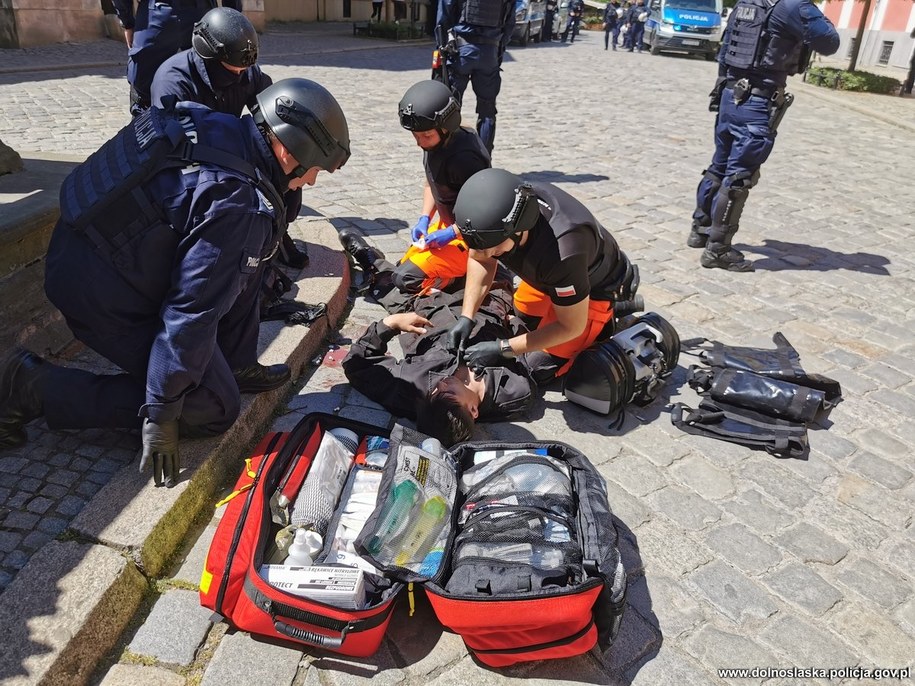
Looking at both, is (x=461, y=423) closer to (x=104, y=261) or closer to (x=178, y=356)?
(x=178, y=356)

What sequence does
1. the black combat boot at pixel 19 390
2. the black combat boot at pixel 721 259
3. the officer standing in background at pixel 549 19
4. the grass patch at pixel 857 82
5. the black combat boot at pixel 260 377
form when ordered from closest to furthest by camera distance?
the black combat boot at pixel 19 390 → the black combat boot at pixel 260 377 → the black combat boot at pixel 721 259 → the grass patch at pixel 857 82 → the officer standing in background at pixel 549 19

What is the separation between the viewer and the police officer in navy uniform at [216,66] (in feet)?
13.2

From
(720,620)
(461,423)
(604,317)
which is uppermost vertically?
(604,317)

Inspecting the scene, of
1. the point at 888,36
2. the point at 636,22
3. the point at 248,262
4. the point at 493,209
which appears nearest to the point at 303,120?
the point at 248,262

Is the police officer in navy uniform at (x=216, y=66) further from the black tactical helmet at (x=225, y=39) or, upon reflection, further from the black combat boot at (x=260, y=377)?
the black combat boot at (x=260, y=377)

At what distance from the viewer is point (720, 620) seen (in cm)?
260

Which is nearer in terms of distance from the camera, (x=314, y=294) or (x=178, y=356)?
(x=178, y=356)

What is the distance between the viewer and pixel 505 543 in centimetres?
250

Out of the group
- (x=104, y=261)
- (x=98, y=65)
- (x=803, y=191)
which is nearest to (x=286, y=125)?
(x=104, y=261)

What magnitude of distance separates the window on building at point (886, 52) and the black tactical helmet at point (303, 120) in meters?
27.1

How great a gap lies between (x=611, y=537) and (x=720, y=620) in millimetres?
514

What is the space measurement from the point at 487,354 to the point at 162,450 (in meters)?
1.59

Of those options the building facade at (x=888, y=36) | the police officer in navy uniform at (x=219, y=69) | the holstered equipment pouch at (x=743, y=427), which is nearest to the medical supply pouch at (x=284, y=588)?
the police officer in navy uniform at (x=219, y=69)

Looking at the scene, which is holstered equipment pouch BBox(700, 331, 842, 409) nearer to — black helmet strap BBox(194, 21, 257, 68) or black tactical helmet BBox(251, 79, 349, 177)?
black tactical helmet BBox(251, 79, 349, 177)
